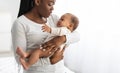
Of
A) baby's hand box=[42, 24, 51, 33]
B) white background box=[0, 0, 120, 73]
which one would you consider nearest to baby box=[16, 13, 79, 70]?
baby's hand box=[42, 24, 51, 33]

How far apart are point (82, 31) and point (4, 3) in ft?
2.92

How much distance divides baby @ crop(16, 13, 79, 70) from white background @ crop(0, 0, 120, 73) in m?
0.59

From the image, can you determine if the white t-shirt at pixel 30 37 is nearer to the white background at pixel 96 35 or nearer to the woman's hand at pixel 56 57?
the woman's hand at pixel 56 57

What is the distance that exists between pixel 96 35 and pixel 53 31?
80cm

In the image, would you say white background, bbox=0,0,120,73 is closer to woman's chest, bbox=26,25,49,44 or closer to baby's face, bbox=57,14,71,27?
baby's face, bbox=57,14,71,27

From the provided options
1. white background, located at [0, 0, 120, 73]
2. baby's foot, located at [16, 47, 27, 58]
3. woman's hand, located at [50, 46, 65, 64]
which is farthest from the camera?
white background, located at [0, 0, 120, 73]

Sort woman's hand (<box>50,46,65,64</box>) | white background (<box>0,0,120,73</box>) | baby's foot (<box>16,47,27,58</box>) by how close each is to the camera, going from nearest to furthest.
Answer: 1. baby's foot (<box>16,47,27,58</box>)
2. woman's hand (<box>50,46,65,64</box>)
3. white background (<box>0,0,120,73</box>)

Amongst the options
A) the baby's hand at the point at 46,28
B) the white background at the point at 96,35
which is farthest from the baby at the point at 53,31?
the white background at the point at 96,35

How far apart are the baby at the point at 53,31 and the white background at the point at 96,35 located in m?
0.59

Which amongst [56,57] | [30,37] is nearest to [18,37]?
[30,37]

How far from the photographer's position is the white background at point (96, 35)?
1.33m

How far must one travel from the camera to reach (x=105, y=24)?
137 cm

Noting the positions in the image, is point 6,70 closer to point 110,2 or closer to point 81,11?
point 81,11

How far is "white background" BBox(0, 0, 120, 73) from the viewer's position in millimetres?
1334
